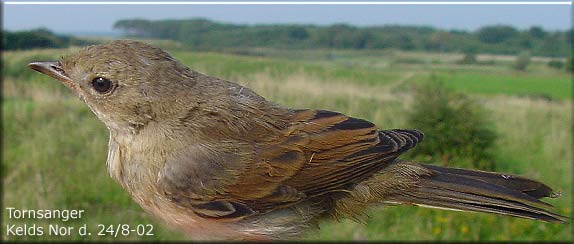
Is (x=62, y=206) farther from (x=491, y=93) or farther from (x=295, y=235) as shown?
(x=491, y=93)

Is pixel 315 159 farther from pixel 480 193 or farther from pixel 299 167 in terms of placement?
pixel 480 193

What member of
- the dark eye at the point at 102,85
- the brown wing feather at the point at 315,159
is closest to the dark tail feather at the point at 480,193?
the brown wing feather at the point at 315,159

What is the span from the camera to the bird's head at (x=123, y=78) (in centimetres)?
147

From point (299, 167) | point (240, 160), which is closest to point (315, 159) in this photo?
point (299, 167)

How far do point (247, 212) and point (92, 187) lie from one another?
5526 mm

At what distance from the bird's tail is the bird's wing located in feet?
0.31

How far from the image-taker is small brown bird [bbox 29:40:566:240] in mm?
1548

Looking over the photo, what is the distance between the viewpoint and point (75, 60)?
1496 millimetres

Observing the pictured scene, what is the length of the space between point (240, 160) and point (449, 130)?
2494 mm

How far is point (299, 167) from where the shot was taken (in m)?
1.70

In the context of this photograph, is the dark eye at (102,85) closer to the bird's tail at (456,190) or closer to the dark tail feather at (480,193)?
the bird's tail at (456,190)

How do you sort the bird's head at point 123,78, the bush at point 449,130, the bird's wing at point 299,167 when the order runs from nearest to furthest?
the bird's head at point 123,78 → the bird's wing at point 299,167 → the bush at point 449,130

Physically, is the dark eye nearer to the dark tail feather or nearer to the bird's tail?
the bird's tail

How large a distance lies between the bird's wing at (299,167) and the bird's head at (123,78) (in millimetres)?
258
